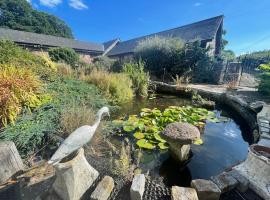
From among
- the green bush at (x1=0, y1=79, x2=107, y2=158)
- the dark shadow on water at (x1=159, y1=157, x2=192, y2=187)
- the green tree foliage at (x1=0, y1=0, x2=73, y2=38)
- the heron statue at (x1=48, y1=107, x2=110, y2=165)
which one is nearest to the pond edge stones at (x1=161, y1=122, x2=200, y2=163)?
the dark shadow on water at (x1=159, y1=157, x2=192, y2=187)

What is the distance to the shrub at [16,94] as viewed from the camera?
257 centimetres

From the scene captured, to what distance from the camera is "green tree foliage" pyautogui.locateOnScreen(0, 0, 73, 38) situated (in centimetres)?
3419

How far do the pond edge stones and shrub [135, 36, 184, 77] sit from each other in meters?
9.21

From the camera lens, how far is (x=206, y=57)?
11.2 m

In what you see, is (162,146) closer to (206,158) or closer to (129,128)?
(206,158)

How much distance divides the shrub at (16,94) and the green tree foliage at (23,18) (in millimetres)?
39109

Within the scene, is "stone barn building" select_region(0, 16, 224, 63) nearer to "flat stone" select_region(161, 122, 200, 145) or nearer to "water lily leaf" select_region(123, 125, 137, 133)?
"water lily leaf" select_region(123, 125, 137, 133)

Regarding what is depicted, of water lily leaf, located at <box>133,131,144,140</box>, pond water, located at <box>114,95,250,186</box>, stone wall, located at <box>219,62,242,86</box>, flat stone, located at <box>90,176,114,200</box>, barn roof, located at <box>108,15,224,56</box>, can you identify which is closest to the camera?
flat stone, located at <box>90,176,114,200</box>

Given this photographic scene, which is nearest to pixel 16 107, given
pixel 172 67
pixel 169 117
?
pixel 169 117

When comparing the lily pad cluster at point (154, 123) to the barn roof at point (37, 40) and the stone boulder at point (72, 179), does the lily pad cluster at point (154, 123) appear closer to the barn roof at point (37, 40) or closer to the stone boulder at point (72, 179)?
the stone boulder at point (72, 179)

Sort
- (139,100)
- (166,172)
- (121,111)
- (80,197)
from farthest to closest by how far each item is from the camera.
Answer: (139,100), (121,111), (166,172), (80,197)

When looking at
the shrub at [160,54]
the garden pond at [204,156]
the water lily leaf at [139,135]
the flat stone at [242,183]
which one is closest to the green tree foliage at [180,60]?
the shrub at [160,54]

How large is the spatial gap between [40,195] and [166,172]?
1620 mm

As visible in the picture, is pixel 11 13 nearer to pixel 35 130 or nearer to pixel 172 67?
pixel 172 67
